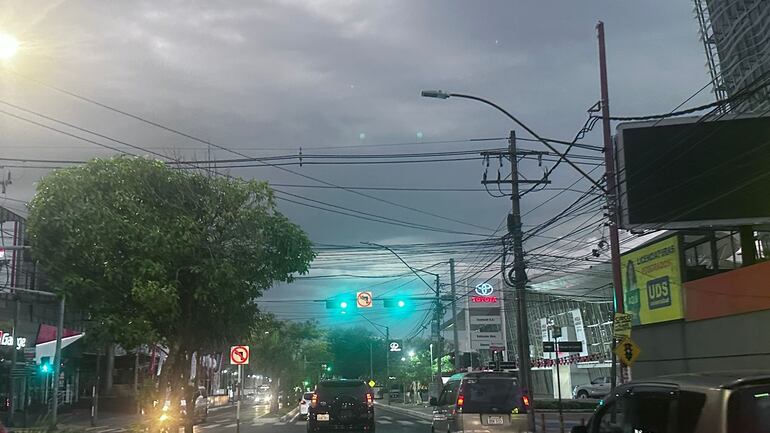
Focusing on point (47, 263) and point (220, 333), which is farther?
point (220, 333)

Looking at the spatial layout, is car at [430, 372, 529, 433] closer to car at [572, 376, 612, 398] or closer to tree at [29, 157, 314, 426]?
tree at [29, 157, 314, 426]

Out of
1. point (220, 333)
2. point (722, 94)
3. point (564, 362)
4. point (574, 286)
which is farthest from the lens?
point (564, 362)

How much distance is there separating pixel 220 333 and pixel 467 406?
17.7 feet

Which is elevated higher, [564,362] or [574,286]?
[574,286]

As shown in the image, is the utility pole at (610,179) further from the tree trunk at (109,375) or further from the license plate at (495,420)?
the tree trunk at (109,375)

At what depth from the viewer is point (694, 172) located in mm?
21906

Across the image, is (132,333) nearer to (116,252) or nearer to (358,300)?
(116,252)

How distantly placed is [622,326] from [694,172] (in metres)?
7.44

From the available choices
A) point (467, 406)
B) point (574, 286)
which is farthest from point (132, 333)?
point (574, 286)

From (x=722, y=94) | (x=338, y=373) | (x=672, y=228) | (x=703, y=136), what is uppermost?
(x=722, y=94)

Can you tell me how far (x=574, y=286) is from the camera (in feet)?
209

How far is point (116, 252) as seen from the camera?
12086mm

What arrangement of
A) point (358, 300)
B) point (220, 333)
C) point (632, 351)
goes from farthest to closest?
1. point (358, 300)
2. point (632, 351)
3. point (220, 333)

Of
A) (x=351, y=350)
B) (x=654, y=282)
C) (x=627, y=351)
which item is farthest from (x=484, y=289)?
(x=351, y=350)
